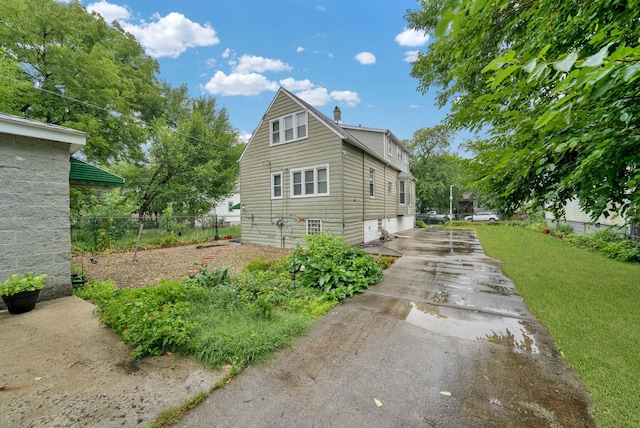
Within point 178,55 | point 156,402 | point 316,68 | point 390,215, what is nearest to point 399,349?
point 156,402

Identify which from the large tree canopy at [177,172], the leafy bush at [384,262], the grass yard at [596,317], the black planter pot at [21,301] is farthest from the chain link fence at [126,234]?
the grass yard at [596,317]

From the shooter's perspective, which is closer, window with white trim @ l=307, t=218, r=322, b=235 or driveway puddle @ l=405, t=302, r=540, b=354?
driveway puddle @ l=405, t=302, r=540, b=354

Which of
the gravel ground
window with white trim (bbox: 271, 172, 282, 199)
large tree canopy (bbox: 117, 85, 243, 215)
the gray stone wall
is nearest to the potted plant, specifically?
the gray stone wall

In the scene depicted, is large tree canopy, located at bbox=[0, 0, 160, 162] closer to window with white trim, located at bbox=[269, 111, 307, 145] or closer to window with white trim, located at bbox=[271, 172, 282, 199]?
window with white trim, located at bbox=[269, 111, 307, 145]

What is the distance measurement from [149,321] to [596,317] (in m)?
6.32

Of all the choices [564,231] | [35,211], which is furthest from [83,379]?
[564,231]

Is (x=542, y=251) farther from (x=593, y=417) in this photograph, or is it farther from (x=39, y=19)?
(x=39, y=19)

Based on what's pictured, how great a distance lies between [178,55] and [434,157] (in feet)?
86.3

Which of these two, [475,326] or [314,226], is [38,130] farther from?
[314,226]

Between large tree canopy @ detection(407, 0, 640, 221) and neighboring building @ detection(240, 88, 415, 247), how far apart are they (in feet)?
20.9

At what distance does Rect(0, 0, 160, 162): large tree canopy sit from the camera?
10773 mm

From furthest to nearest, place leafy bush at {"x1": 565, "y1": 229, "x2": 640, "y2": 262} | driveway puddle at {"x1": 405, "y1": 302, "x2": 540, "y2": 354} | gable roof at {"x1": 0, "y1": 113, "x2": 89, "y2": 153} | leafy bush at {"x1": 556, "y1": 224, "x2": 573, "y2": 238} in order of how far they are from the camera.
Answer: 1. leafy bush at {"x1": 556, "y1": 224, "x2": 573, "y2": 238}
2. leafy bush at {"x1": 565, "y1": 229, "x2": 640, "y2": 262}
3. gable roof at {"x1": 0, "y1": 113, "x2": 89, "y2": 153}
4. driveway puddle at {"x1": 405, "y1": 302, "x2": 540, "y2": 354}

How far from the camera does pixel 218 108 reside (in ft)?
86.8

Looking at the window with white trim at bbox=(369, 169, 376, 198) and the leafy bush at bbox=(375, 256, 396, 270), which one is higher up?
the window with white trim at bbox=(369, 169, 376, 198)
